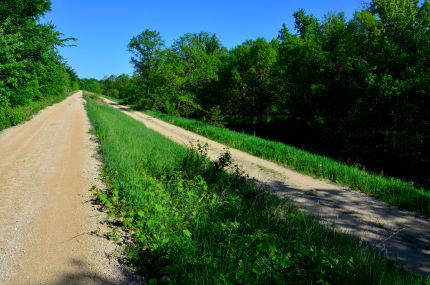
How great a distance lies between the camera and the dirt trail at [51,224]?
508cm

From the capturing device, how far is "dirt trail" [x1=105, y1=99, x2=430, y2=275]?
7.29 m

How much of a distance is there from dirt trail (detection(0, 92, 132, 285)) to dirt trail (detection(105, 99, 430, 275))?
4799mm

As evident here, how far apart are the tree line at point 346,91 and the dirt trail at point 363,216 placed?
6214 mm

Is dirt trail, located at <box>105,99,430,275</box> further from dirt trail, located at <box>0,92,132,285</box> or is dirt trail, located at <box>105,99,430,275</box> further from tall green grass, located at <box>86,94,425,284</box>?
dirt trail, located at <box>0,92,132,285</box>

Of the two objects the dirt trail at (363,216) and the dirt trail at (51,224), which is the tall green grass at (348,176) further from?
the dirt trail at (51,224)

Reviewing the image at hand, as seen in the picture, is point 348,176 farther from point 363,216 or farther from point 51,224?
point 51,224

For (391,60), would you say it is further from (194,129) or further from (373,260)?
(373,260)

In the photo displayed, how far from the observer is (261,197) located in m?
8.98

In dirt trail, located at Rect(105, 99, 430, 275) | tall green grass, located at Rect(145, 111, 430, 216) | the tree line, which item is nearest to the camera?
dirt trail, located at Rect(105, 99, 430, 275)

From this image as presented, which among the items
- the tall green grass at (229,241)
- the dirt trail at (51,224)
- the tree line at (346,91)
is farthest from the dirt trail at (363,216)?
the tree line at (346,91)

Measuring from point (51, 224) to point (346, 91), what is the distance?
23337mm

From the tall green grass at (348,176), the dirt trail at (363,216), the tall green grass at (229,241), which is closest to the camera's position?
the tall green grass at (229,241)

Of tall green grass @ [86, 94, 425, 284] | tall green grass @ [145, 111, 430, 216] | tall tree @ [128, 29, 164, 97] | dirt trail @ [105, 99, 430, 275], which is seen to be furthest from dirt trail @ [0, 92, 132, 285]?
tall tree @ [128, 29, 164, 97]

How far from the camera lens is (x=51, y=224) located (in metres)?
6.78
